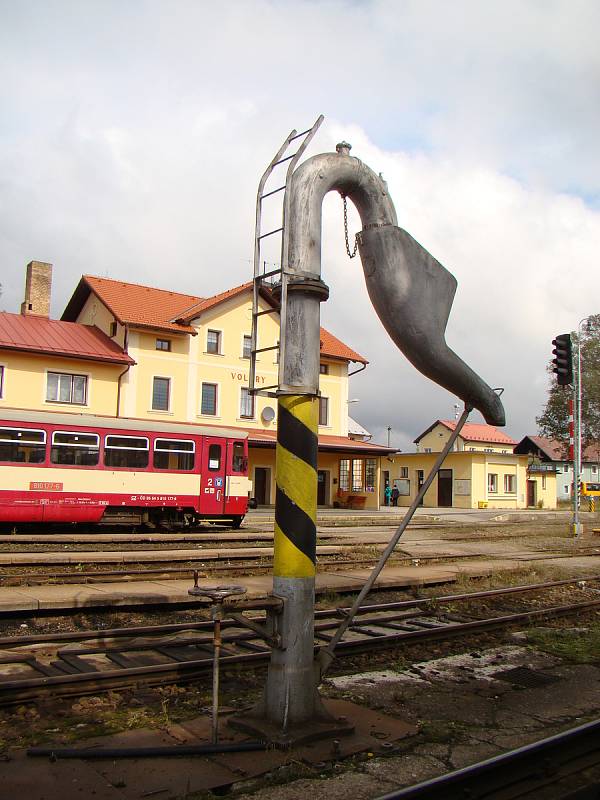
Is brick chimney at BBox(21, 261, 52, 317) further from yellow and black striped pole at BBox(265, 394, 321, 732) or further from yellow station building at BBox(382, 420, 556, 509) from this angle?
yellow and black striped pole at BBox(265, 394, 321, 732)

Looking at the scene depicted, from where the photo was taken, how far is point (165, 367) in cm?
3569

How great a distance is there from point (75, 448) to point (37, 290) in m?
20.1

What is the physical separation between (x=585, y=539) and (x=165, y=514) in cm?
1399

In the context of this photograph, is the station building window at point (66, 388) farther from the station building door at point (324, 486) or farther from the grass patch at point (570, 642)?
the grass patch at point (570, 642)

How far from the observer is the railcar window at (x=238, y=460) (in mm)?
21964

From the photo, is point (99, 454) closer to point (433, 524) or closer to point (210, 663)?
point (210, 663)

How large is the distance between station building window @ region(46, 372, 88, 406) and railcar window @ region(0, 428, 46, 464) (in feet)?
48.1

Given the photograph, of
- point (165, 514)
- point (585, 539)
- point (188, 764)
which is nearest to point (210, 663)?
point (188, 764)

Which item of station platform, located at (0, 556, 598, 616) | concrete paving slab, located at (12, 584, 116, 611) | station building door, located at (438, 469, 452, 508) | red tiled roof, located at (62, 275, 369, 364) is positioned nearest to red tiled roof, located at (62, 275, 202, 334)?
red tiled roof, located at (62, 275, 369, 364)

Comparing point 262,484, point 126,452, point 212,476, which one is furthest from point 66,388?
point 126,452

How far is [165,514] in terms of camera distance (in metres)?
21.4

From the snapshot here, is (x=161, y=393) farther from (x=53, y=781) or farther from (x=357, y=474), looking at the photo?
(x=53, y=781)

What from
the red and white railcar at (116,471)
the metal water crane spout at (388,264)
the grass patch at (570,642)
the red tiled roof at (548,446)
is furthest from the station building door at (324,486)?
the red tiled roof at (548,446)

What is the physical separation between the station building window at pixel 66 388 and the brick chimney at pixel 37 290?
16.9 feet
